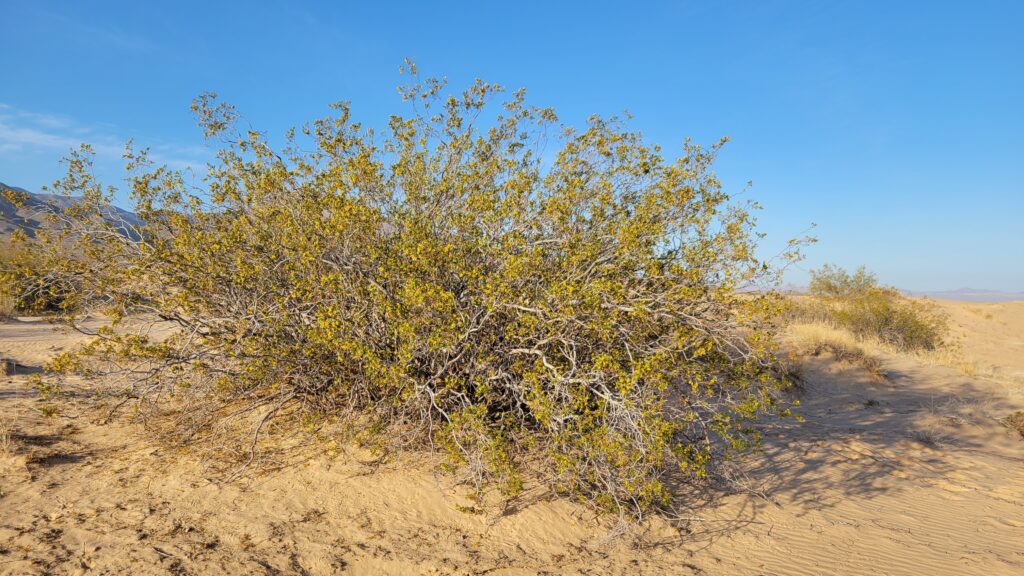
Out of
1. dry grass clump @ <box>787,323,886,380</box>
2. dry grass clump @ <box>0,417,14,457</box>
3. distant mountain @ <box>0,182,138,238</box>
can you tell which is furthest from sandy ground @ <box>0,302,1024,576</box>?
dry grass clump @ <box>787,323,886,380</box>

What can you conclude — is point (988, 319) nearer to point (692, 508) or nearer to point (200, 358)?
point (692, 508)

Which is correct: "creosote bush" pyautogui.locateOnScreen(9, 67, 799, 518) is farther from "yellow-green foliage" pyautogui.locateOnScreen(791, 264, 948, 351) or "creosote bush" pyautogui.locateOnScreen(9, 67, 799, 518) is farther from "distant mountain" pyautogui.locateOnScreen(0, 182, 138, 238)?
"yellow-green foliage" pyautogui.locateOnScreen(791, 264, 948, 351)

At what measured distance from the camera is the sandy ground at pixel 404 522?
3.67 m

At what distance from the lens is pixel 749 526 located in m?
5.05

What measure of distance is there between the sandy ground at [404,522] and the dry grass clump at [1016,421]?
2774 millimetres

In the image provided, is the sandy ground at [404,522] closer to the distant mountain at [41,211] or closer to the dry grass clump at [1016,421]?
the distant mountain at [41,211]

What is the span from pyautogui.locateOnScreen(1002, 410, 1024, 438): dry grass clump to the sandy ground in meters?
2.77

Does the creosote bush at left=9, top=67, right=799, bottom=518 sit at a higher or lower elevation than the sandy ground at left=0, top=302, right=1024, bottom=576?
higher

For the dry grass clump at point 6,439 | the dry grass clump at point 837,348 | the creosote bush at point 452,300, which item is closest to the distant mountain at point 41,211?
the creosote bush at point 452,300

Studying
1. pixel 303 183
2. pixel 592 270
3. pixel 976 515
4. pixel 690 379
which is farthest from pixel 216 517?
pixel 976 515

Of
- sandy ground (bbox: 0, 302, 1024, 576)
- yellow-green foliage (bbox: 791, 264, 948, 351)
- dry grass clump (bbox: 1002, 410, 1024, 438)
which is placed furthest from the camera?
yellow-green foliage (bbox: 791, 264, 948, 351)

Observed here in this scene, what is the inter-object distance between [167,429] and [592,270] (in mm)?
4549

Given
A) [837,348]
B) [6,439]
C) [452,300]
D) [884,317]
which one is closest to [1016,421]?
[837,348]

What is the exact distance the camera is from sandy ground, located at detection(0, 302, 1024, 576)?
367 centimetres
